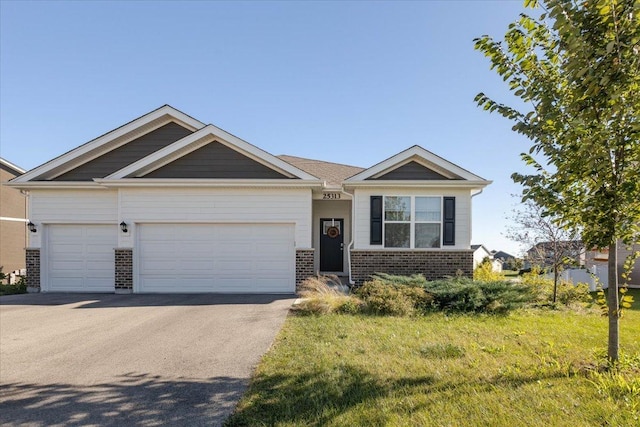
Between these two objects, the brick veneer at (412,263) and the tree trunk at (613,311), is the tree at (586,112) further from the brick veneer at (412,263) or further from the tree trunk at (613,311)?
the brick veneer at (412,263)

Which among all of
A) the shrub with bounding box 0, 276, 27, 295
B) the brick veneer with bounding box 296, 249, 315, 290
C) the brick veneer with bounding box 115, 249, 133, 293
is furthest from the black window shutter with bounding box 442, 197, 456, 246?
the shrub with bounding box 0, 276, 27, 295

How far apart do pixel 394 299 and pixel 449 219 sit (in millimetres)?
4248

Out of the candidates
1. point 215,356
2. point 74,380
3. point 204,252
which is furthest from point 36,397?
point 204,252

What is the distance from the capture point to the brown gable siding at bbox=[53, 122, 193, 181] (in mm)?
11359

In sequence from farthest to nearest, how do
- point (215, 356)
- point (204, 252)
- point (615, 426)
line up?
point (204, 252), point (215, 356), point (615, 426)

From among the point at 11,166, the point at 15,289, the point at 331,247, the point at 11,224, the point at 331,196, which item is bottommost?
the point at 15,289

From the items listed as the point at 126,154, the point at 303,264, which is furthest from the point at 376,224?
the point at 126,154

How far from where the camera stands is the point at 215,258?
34.5ft

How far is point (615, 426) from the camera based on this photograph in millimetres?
2980

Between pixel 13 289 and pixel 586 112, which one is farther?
pixel 13 289

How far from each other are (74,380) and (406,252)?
344 inches

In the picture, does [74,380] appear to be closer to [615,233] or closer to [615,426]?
[615,426]

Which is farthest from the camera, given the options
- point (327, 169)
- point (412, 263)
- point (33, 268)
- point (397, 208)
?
point (327, 169)

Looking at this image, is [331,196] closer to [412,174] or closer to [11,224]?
[412,174]
